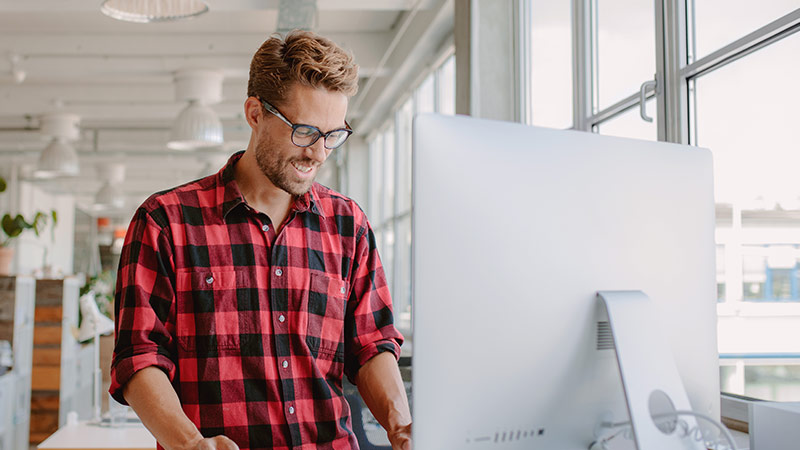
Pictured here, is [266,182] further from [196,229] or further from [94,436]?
[94,436]

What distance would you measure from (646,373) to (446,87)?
17.5 feet

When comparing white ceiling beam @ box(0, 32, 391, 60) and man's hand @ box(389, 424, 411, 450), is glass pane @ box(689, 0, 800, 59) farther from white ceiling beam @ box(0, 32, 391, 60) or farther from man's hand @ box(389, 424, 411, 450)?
white ceiling beam @ box(0, 32, 391, 60)

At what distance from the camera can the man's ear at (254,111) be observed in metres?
1.56

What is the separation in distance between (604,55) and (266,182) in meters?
2.28

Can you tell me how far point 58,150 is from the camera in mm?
8297

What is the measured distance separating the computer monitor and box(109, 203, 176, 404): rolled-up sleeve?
0.67 m

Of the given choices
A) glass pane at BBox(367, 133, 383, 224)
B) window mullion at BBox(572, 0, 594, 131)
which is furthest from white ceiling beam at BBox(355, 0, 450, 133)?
window mullion at BBox(572, 0, 594, 131)

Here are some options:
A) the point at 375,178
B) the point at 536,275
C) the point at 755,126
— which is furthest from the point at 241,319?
the point at 375,178

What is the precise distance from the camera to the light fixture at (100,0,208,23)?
3385 millimetres

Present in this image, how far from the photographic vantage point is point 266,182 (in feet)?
5.13

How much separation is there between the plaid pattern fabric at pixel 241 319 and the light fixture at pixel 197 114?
472cm

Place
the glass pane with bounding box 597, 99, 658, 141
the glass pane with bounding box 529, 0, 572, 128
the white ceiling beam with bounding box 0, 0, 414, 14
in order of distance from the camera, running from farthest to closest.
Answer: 1. the white ceiling beam with bounding box 0, 0, 414, 14
2. the glass pane with bounding box 529, 0, 572, 128
3. the glass pane with bounding box 597, 99, 658, 141

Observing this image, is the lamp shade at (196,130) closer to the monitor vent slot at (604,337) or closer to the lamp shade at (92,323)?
the lamp shade at (92,323)

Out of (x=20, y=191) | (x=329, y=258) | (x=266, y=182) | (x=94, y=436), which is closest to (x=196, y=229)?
(x=266, y=182)
